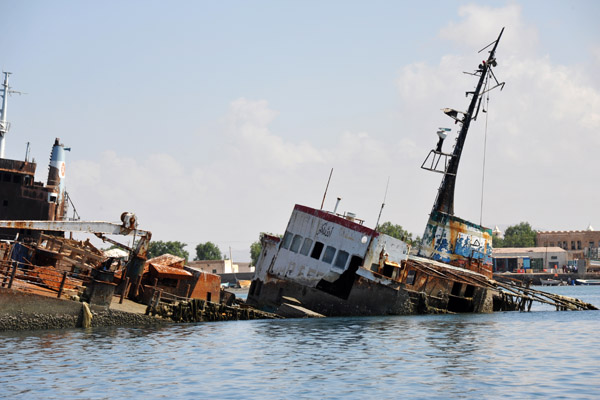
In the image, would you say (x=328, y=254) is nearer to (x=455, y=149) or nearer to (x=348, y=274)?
(x=348, y=274)

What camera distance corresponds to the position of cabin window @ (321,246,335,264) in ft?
116

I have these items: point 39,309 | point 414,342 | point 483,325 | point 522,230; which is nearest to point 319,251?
point 483,325

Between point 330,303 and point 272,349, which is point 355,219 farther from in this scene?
point 272,349

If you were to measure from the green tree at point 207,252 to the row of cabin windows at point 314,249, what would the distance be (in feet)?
463

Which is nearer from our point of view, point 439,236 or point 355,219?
point 355,219

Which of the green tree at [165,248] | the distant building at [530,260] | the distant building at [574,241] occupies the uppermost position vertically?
the distant building at [574,241]

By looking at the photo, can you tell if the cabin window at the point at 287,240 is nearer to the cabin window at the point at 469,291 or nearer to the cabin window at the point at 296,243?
the cabin window at the point at 296,243

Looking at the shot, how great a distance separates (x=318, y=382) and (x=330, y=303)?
16922 millimetres

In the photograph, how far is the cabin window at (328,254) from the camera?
3541 centimetres

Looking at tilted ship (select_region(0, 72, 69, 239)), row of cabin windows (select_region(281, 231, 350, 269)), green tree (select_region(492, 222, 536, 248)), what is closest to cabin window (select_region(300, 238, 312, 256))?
row of cabin windows (select_region(281, 231, 350, 269))

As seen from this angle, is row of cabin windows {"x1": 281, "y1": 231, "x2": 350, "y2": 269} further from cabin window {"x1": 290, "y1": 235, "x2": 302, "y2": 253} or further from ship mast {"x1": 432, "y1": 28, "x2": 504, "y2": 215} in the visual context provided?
ship mast {"x1": 432, "y1": 28, "x2": 504, "y2": 215}

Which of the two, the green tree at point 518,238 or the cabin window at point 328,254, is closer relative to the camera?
the cabin window at point 328,254

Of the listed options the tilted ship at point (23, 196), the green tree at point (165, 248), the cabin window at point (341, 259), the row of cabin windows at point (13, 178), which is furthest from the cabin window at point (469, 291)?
the green tree at point (165, 248)

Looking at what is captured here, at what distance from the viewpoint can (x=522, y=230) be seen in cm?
19462
